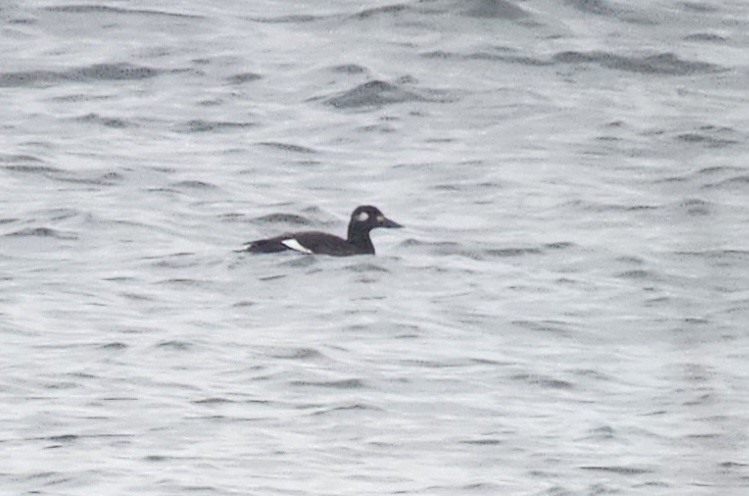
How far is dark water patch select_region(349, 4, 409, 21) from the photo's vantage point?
22438 mm

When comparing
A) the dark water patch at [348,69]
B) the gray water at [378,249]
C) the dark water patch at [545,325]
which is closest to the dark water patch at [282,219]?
the gray water at [378,249]

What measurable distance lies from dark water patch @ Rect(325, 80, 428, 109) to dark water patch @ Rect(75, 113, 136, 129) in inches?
78.1

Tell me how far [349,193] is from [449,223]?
4.33 ft

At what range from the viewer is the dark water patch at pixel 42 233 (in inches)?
551

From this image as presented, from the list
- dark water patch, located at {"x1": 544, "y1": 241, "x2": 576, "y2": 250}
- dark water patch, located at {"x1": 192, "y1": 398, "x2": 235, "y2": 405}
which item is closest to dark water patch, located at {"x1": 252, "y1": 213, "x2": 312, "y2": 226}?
dark water patch, located at {"x1": 544, "y1": 241, "x2": 576, "y2": 250}

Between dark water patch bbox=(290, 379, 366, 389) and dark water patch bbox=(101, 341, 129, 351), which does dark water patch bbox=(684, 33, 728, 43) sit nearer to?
dark water patch bbox=(101, 341, 129, 351)

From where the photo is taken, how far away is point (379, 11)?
22609mm

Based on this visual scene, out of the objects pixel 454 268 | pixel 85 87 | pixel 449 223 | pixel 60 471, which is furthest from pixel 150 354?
pixel 85 87

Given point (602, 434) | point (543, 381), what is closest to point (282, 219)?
point (543, 381)

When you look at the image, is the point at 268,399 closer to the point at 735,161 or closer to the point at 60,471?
the point at 60,471

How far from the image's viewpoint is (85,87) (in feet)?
65.2

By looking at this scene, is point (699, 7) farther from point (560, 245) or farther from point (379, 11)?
point (560, 245)

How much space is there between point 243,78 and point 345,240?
673 centimetres

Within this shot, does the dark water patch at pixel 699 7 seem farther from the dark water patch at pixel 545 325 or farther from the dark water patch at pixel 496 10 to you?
the dark water patch at pixel 545 325
